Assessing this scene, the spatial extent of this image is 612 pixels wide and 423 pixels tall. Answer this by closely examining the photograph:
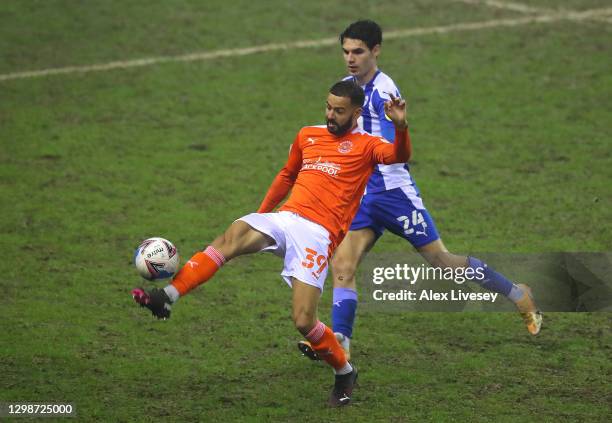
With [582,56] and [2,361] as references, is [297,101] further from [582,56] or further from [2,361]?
[2,361]

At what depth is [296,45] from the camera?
752 inches

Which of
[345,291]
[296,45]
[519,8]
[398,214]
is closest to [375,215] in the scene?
[398,214]

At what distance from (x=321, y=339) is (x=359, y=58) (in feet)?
9.02

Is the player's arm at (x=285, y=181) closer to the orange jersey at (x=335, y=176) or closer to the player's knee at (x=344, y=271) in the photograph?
the orange jersey at (x=335, y=176)

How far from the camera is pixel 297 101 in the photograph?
16.9 metres

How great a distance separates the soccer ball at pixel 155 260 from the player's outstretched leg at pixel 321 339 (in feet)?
3.15

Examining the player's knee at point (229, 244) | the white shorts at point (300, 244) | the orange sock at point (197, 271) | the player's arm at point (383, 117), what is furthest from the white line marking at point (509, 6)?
the orange sock at point (197, 271)

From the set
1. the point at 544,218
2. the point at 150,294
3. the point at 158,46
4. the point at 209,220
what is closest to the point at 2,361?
the point at 150,294

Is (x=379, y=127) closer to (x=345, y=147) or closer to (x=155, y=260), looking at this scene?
(x=345, y=147)

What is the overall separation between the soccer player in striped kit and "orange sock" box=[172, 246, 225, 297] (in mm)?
1510

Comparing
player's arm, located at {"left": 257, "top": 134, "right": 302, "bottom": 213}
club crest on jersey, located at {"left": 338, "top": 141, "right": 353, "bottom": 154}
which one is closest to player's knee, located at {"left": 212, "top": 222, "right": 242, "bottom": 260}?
player's arm, located at {"left": 257, "top": 134, "right": 302, "bottom": 213}

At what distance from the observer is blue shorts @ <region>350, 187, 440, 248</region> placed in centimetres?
979

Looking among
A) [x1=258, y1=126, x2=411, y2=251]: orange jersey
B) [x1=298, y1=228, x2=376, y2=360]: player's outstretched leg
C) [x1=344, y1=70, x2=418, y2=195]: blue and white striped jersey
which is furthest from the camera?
[x1=344, y1=70, x2=418, y2=195]: blue and white striped jersey

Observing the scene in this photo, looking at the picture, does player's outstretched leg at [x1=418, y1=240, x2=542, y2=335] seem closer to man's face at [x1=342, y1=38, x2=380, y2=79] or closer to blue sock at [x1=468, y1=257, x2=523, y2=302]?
blue sock at [x1=468, y1=257, x2=523, y2=302]
